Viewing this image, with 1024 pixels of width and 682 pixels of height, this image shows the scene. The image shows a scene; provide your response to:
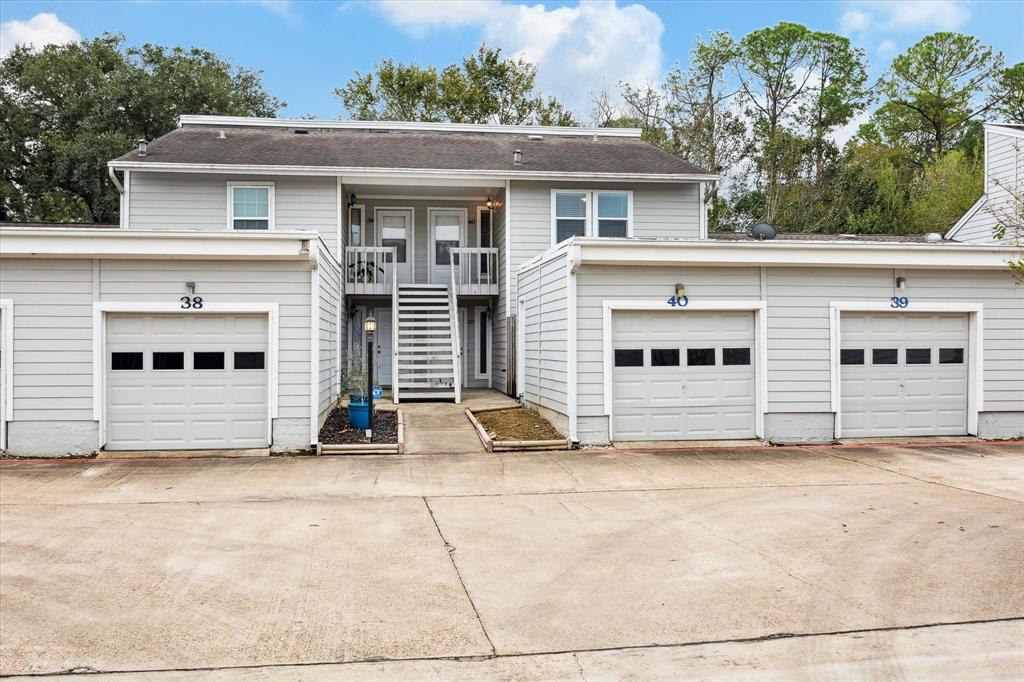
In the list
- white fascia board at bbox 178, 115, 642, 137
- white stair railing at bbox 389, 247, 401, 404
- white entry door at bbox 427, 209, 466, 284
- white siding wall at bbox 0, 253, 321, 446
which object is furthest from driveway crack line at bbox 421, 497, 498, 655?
white fascia board at bbox 178, 115, 642, 137

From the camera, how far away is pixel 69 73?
28.9m

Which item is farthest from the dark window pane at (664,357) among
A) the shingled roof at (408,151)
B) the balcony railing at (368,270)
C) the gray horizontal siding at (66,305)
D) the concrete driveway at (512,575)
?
the balcony railing at (368,270)

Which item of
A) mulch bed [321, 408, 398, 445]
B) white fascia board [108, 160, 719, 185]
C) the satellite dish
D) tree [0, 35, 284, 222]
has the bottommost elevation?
mulch bed [321, 408, 398, 445]

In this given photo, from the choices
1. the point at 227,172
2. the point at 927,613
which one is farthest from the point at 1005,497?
the point at 227,172

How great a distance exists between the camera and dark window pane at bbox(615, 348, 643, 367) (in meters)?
12.1

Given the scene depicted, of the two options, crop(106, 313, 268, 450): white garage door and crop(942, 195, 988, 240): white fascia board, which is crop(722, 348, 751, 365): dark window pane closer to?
crop(106, 313, 268, 450): white garage door

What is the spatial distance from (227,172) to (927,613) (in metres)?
15.1

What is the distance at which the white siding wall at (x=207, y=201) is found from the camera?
16406 millimetres

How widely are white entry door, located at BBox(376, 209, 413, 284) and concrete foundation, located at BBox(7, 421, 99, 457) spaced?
931 cm

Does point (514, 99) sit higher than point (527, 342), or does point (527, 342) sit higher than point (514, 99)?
point (514, 99)

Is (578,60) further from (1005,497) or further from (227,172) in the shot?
(1005,497)

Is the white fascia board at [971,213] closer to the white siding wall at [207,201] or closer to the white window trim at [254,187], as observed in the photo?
the white siding wall at [207,201]

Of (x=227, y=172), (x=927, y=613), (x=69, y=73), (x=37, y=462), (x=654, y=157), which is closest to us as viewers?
Result: (x=927, y=613)

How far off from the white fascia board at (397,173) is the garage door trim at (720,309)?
5522mm
